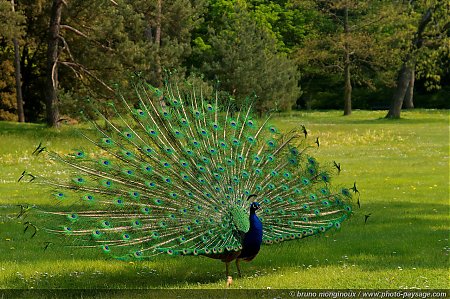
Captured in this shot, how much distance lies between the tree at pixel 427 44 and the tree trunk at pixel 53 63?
14692mm

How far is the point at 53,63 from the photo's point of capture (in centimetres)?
3225

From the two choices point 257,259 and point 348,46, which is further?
point 348,46

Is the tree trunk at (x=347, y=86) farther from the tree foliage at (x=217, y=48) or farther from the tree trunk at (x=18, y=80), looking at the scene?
the tree trunk at (x=18, y=80)

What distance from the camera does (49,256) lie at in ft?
34.2

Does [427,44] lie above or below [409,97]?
above

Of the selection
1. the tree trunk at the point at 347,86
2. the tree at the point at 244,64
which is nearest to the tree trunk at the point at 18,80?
the tree at the point at 244,64

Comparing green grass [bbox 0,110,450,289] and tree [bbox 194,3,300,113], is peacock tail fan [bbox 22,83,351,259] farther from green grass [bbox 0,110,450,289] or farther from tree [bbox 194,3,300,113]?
tree [bbox 194,3,300,113]

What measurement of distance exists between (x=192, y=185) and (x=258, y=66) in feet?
135

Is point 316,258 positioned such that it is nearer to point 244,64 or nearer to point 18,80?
point 18,80

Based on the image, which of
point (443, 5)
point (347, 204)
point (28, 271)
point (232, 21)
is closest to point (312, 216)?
point (347, 204)

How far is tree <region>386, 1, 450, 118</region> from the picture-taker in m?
18.8

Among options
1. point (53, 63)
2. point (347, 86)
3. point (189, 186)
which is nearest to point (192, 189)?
point (189, 186)

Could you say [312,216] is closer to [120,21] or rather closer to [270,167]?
[270,167]

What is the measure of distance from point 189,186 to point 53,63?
24.9 m
